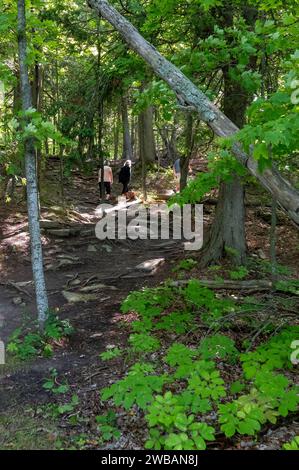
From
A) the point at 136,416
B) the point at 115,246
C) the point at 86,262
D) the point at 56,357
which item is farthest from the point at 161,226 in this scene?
the point at 136,416

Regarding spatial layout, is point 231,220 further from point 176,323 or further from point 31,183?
point 31,183

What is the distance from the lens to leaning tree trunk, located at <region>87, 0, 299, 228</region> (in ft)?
14.7

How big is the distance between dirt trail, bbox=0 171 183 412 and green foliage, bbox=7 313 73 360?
0.17m

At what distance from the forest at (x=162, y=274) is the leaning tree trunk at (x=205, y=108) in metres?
0.02

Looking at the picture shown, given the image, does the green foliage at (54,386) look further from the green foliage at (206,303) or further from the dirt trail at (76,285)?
the green foliage at (206,303)

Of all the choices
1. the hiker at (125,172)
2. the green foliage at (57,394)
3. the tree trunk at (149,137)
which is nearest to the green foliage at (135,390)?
the green foliage at (57,394)

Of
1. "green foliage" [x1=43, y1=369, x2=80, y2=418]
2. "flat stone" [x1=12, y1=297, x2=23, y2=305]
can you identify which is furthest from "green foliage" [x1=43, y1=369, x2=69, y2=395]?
"flat stone" [x1=12, y1=297, x2=23, y2=305]

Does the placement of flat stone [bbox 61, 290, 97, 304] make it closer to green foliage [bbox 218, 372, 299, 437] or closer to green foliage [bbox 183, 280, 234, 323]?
green foliage [bbox 183, 280, 234, 323]

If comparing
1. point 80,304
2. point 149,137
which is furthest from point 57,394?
point 149,137

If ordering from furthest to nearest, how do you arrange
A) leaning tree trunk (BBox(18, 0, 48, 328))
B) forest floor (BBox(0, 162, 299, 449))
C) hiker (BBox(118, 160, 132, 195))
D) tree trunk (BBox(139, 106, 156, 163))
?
1. tree trunk (BBox(139, 106, 156, 163))
2. hiker (BBox(118, 160, 132, 195))
3. leaning tree trunk (BBox(18, 0, 48, 328))
4. forest floor (BBox(0, 162, 299, 449))

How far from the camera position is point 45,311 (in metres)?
6.78

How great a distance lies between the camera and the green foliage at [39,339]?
20.1 ft

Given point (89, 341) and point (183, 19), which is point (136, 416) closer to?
point (89, 341)

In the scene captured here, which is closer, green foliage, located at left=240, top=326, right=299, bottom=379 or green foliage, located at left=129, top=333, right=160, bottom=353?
green foliage, located at left=240, top=326, right=299, bottom=379
